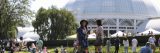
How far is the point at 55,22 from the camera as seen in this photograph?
85562mm

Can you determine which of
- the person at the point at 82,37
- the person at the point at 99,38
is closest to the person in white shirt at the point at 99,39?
the person at the point at 99,38

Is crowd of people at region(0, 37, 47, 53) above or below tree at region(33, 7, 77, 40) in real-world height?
above

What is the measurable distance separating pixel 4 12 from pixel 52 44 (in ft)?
87.7

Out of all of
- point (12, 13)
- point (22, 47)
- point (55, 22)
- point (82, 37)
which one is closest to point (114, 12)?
point (55, 22)

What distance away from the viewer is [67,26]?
84688mm

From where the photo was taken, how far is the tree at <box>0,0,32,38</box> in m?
52.0

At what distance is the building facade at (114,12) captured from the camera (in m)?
154

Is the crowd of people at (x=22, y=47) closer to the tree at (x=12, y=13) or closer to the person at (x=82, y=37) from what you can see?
the tree at (x=12, y=13)

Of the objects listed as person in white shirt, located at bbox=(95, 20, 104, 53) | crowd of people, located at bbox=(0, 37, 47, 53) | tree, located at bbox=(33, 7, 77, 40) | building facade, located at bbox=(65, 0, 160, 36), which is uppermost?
person in white shirt, located at bbox=(95, 20, 104, 53)

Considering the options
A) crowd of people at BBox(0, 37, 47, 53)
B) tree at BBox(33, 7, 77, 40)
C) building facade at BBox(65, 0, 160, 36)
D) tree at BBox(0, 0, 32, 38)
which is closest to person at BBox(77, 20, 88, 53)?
crowd of people at BBox(0, 37, 47, 53)

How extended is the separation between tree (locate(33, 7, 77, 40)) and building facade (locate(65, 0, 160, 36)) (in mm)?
65470

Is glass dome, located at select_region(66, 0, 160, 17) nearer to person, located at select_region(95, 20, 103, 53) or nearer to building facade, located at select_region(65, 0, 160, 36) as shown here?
building facade, located at select_region(65, 0, 160, 36)

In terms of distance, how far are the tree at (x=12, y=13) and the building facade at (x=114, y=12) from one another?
92.9 meters

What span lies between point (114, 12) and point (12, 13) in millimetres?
100348
